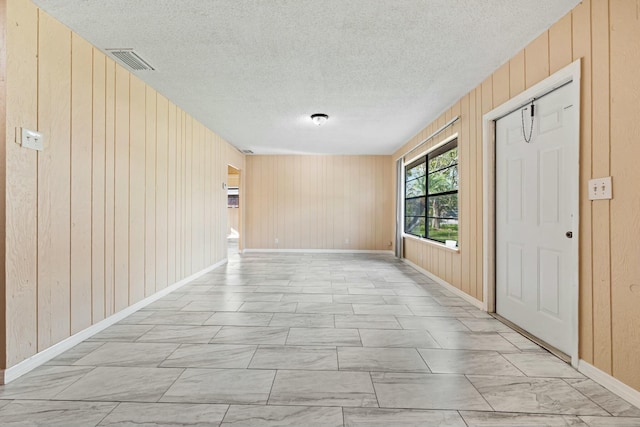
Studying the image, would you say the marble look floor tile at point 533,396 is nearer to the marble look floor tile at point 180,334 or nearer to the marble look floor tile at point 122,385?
the marble look floor tile at point 122,385

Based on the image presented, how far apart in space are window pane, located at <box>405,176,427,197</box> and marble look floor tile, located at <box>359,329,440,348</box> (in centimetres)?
349

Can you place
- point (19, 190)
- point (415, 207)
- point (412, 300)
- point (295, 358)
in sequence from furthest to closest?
point (415, 207) → point (412, 300) → point (295, 358) → point (19, 190)

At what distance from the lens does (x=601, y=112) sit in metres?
1.90

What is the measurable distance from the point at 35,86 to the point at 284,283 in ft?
11.3

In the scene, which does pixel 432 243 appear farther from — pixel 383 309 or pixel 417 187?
pixel 383 309

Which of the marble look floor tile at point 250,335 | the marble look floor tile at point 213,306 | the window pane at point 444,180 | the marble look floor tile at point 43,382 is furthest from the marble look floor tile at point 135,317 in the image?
the window pane at point 444,180

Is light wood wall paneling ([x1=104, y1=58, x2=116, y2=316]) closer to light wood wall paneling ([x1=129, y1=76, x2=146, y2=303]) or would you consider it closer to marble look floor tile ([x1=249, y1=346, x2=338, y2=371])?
light wood wall paneling ([x1=129, y1=76, x2=146, y2=303])

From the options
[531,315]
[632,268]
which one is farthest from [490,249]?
[632,268]

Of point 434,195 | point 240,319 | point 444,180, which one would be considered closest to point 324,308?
point 240,319

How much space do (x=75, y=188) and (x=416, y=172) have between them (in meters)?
5.50

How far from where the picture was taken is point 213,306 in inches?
137

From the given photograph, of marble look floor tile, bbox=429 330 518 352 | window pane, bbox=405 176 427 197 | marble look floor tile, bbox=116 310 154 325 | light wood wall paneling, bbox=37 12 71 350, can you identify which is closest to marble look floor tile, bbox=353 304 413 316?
marble look floor tile, bbox=429 330 518 352

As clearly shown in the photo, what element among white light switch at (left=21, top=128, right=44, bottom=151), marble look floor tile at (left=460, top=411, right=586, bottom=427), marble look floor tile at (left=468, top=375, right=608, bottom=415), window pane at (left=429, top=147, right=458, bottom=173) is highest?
window pane at (left=429, top=147, right=458, bottom=173)

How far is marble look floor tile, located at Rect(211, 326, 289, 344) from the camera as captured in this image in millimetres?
2525
